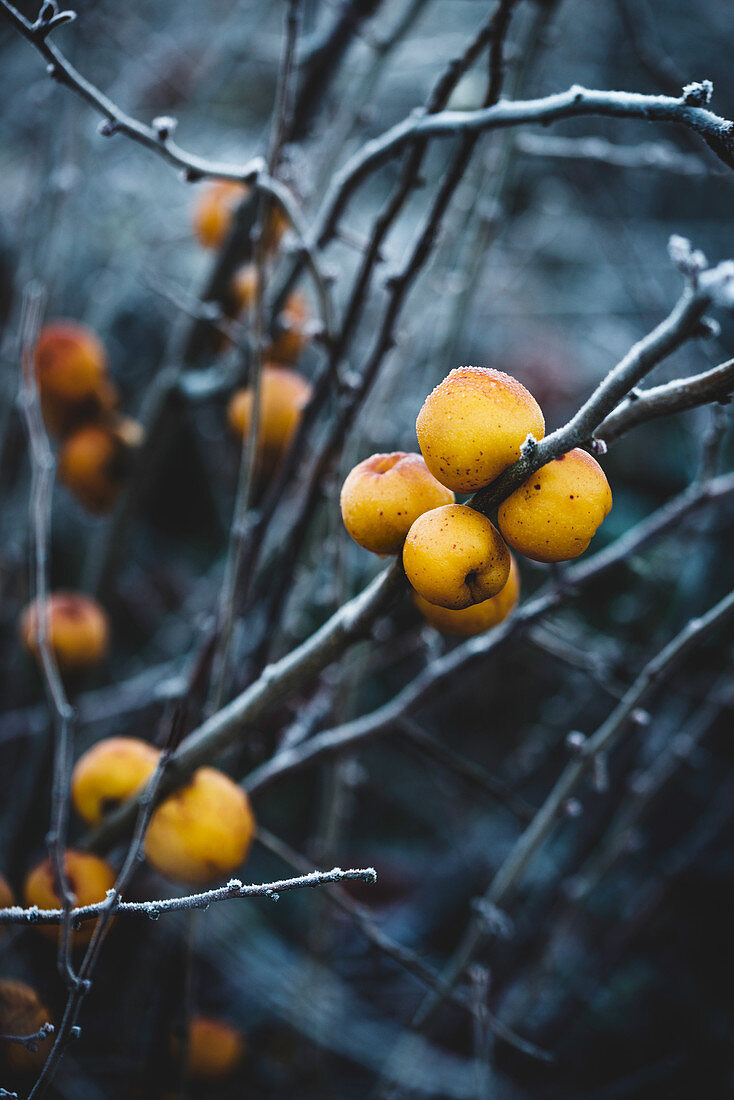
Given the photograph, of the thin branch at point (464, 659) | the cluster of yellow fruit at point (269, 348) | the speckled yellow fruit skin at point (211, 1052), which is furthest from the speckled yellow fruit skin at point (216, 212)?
the speckled yellow fruit skin at point (211, 1052)

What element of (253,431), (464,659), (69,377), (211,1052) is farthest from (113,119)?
(211,1052)

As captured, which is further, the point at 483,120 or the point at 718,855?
→ the point at 718,855

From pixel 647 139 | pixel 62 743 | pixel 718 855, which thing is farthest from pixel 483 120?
pixel 647 139

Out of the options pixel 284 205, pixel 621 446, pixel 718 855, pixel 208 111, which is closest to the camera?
pixel 284 205

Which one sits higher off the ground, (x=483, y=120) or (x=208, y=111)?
(x=208, y=111)

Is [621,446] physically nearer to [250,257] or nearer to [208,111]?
[250,257]

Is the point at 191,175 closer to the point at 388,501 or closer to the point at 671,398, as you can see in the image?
the point at 388,501

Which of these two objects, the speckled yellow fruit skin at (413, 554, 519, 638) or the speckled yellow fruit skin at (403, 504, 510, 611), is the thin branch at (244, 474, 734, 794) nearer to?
the speckled yellow fruit skin at (413, 554, 519, 638)
